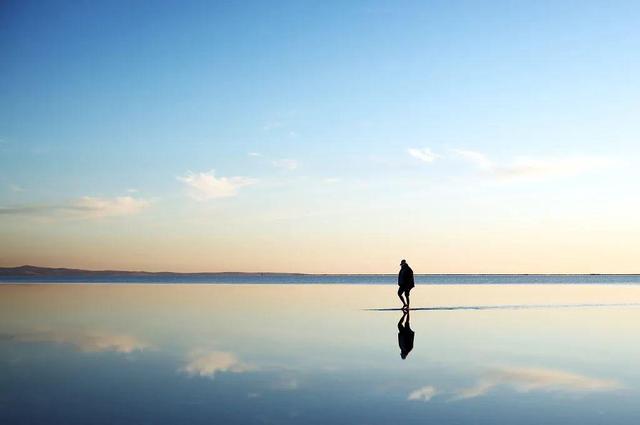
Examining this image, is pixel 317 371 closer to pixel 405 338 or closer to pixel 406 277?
pixel 405 338

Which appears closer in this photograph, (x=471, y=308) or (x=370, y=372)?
(x=370, y=372)

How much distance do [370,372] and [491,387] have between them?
2.48 meters

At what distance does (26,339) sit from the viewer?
18.0 m

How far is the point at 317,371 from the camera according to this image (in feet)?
43.6

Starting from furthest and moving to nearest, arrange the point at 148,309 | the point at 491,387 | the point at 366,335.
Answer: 1. the point at 148,309
2. the point at 366,335
3. the point at 491,387

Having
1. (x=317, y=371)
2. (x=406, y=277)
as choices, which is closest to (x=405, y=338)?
(x=317, y=371)

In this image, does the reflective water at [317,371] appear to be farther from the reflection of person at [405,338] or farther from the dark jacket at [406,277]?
the dark jacket at [406,277]

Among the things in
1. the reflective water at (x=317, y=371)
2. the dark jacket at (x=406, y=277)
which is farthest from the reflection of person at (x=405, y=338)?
the dark jacket at (x=406, y=277)

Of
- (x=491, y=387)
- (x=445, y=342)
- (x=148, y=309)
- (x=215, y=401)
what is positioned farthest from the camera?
(x=148, y=309)

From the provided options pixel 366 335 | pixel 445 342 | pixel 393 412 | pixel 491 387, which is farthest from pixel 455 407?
pixel 366 335

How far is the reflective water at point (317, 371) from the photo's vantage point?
9.67 meters

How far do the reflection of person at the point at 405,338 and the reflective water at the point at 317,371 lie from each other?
0.13 m

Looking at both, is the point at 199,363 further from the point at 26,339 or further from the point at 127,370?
the point at 26,339

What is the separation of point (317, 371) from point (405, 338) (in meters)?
5.85
